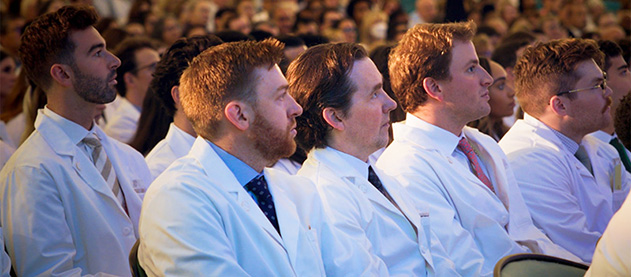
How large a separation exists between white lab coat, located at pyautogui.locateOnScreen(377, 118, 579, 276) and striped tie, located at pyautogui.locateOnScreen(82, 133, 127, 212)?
117 cm

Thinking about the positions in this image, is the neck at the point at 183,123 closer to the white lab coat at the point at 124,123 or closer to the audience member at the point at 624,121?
the white lab coat at the point at 124,123

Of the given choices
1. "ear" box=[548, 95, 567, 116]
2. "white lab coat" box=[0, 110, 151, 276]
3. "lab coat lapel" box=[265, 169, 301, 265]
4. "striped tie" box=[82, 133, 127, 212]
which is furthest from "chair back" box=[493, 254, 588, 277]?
"striped tie" box=[82, 133, 127, 212]

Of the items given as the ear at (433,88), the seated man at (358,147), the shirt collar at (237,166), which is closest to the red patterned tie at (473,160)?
the ear at (433,88)

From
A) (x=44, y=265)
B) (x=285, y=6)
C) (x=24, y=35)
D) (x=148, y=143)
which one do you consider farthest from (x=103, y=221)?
(x=285, y=6)

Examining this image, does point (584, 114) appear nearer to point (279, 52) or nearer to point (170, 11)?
point (279, 52)

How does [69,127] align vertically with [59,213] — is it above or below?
above

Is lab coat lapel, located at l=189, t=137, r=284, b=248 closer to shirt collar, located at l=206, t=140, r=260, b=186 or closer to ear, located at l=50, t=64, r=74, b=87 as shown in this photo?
shirt collar, located at l=206, t=140, r=260, b=186

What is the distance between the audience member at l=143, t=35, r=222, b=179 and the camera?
3.49 meters

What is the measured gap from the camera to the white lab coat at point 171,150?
3494 millimetres

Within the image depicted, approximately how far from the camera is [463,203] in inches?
118

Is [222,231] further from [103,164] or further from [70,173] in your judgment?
[103,164]

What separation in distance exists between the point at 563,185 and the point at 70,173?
90.0 inches

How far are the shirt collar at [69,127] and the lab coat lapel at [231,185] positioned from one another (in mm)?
861

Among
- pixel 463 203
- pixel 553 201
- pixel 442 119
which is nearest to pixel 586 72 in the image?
pixel 553 201
